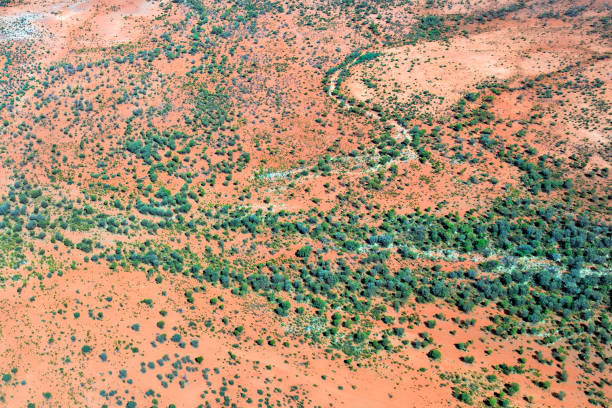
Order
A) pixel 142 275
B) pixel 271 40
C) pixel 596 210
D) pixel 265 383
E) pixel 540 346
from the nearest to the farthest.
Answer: pixel 265 383
pixel 540 346
pixel 142 275
pixel 596 210
pixel 271 40

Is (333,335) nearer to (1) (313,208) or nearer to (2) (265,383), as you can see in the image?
(2) (265,383)

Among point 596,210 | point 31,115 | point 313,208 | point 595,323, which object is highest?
point 31,115

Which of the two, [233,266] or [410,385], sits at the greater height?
[233,266]

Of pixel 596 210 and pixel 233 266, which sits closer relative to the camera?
pixel 233 266

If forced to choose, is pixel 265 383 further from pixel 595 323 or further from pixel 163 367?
pixel 595 323

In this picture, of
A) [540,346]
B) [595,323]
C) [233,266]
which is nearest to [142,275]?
[233,266]

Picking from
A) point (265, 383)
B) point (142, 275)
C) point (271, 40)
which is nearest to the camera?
point (265, 383)

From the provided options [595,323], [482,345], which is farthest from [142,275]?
[595,323]
